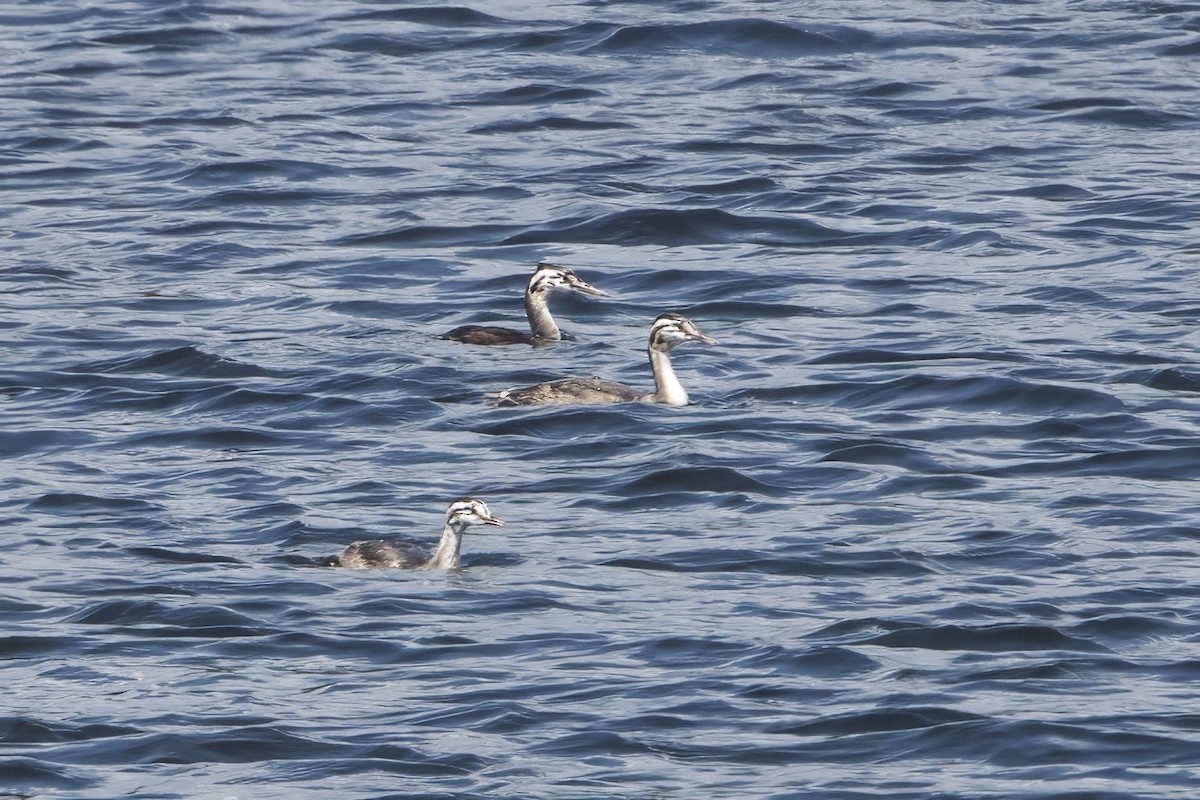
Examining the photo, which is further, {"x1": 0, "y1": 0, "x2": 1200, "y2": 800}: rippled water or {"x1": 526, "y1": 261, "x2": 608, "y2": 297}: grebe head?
{"x1": 526, "y1": 261, "x2": 608, "y2": 297}: grebe head

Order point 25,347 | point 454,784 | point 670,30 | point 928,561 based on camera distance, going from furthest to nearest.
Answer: point 670,30 < point 25,347 < point 928,561 < point 454,784

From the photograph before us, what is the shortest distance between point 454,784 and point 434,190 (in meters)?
15.2

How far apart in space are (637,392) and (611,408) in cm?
45

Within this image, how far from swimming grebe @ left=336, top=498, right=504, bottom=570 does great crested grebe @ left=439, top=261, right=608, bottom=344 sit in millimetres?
5947

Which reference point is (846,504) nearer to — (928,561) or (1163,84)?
(928,561)

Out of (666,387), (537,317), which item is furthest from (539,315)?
(666,387)

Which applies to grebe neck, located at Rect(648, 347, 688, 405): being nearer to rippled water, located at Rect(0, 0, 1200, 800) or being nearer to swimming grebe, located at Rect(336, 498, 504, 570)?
rippled water, located at Rect(0, 0, 1200, 800)

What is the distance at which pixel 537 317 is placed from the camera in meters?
21.3

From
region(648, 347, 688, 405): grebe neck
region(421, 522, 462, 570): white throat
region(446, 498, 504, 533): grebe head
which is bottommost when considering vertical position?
region(648, 347, 688, 405): grebe neck

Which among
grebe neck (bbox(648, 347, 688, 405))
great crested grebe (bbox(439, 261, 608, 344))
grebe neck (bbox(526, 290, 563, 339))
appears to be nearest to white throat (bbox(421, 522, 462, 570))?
grebe neck (bbox(648, 347, 688, 405))

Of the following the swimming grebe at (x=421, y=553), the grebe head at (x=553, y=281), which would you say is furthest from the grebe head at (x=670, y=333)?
the swimming grebe at (x=421, y=553)

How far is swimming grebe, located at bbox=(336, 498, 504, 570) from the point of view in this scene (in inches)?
585

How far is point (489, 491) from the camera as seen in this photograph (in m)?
16.7

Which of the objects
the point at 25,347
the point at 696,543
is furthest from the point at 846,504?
the point at 25,347
